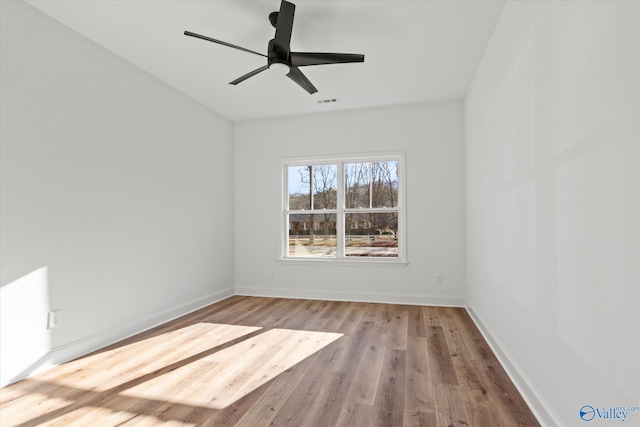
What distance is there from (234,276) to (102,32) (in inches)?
138

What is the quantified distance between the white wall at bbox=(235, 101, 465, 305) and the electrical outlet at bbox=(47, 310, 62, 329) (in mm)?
2681

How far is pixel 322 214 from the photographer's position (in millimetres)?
5078

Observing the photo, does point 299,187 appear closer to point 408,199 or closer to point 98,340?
point 408,199

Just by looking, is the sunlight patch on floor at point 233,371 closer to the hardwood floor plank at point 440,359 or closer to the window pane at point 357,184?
the hardwood floor plank at point 440,359

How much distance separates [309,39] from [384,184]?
Answer: 7.99 feet

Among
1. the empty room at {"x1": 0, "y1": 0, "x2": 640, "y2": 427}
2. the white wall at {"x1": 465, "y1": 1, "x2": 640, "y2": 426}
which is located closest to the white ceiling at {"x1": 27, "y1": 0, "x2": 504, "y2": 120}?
the empty room at {"x1": 0, "y1": 0, "x2": 640, "y2": 427}

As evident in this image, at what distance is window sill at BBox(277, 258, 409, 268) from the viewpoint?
4.60 meters

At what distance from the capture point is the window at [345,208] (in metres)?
4.78

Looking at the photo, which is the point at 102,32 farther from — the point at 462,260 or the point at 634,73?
the point at 462,260

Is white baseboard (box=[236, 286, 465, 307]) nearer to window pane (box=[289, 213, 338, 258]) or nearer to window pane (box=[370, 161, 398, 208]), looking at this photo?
window pane (box=[289, 213, 338, 258])

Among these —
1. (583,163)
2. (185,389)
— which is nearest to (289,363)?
(185,389)

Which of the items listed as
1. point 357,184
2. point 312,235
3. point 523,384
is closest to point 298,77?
point 357,184

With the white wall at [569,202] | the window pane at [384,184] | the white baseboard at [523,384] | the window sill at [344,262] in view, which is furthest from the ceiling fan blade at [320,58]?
the window sill at [344,262]

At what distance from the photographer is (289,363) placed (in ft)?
8.65
